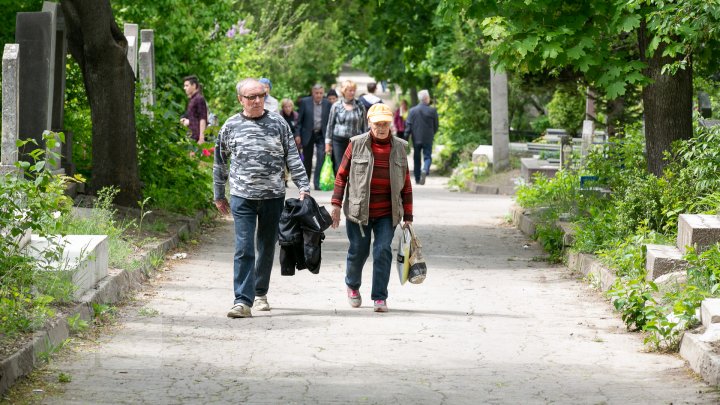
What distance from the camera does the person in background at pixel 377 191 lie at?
35.7 feet

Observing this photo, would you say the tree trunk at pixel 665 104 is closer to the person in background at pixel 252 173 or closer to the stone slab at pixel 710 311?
the person in background at pixel 252 173

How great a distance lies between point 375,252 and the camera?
11.1 meters

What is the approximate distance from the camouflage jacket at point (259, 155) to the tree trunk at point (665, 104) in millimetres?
5506

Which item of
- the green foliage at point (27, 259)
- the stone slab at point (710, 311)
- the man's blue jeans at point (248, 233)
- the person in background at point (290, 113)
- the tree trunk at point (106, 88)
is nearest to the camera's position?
the green foliage at point (27, 259)

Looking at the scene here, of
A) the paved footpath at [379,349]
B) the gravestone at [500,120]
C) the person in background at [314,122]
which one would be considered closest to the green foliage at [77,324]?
the paved footpath at [379,349]

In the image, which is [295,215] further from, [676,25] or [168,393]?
[676,25]

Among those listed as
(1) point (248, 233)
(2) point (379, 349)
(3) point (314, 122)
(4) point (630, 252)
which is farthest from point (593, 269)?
(3) point (314, 122)

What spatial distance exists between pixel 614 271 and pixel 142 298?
419cm

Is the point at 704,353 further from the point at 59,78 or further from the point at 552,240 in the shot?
the point at 59,78

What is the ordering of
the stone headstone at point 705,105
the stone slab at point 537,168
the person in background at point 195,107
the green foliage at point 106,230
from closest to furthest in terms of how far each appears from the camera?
the green foliage at point 106,230 → the stone headstone at point 705,105 → the person in background at point 195,107 → the stone slab at point 537,168

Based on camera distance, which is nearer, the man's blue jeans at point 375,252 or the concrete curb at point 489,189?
the man's blue jeans at point 375,252

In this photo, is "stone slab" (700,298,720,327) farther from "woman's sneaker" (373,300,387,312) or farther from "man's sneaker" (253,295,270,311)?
"man's sneaker" (253,295,270,311)

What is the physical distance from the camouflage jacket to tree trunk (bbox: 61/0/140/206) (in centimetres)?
497

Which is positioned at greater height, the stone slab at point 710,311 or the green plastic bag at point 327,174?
the green plastic bag at point 327,174
